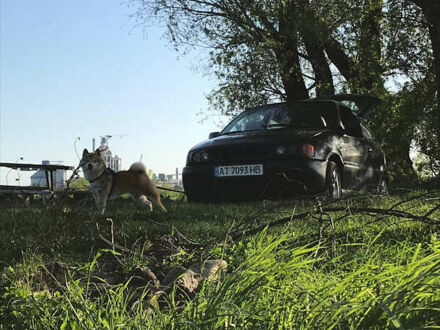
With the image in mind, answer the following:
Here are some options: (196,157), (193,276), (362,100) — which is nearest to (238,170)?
(196,157)

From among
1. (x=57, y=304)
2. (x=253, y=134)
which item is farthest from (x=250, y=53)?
(x=57, y=304)

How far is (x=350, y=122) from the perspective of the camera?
35.7 feet

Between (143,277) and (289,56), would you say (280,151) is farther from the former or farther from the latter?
(289,56)

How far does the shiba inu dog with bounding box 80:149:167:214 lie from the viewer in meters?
11.4

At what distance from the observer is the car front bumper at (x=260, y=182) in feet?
30.7

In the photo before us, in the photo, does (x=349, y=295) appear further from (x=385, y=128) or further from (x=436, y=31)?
(x=385, y=128)

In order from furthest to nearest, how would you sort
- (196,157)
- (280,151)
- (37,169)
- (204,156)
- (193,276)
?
(37,169), (196,157), (204,156), (280,151), (193,276)

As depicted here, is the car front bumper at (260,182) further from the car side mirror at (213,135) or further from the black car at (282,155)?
the car side mirror at (213,135)

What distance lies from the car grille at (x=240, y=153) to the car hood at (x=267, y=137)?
97 millimetres

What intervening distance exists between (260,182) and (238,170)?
16.2 inches

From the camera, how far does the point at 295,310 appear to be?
8.52 feet

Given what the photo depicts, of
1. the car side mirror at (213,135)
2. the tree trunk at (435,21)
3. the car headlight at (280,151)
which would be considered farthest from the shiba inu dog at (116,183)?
the tree trunk at (435,21)

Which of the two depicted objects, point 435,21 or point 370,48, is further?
point 370,48

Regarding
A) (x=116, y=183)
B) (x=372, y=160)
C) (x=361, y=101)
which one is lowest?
(x=116, y=183)
